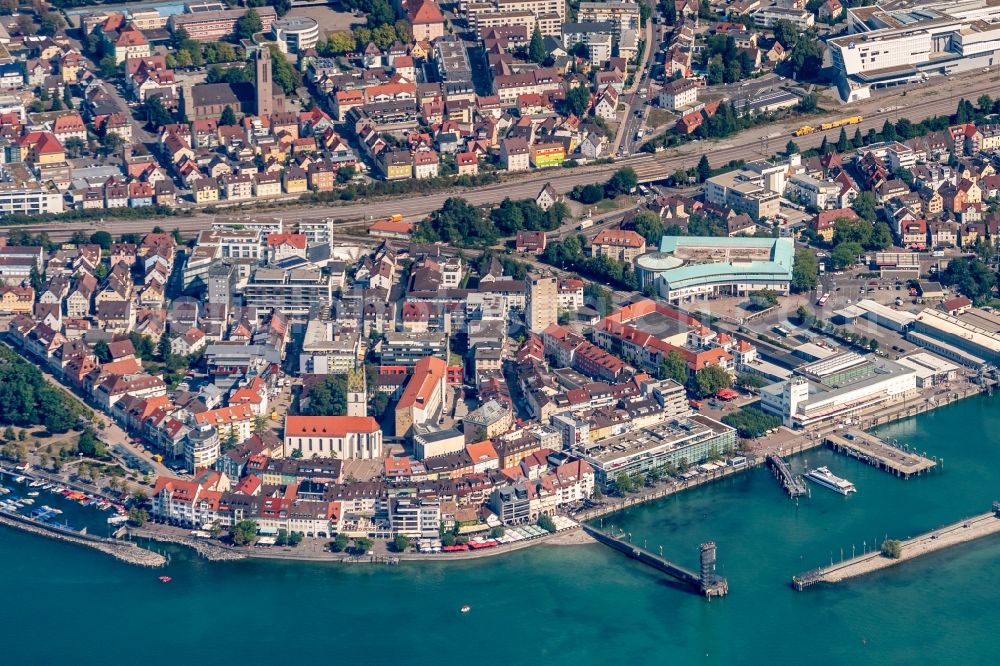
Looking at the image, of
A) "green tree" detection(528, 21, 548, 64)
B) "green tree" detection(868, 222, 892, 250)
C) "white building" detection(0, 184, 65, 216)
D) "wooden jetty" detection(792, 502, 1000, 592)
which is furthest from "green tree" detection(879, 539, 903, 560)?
"green tree" detection(528, 21, 548, 64)

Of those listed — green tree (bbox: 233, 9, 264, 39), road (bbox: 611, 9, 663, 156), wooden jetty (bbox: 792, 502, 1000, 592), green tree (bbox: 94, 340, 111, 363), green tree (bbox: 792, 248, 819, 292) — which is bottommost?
wooden jetty (bbox: 792, 502, 1000, 592)

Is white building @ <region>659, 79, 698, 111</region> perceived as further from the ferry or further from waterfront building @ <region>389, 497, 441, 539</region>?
waterfront building @ <region>389, 497, 441, 539</region>

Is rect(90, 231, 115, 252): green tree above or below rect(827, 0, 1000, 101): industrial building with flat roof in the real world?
below

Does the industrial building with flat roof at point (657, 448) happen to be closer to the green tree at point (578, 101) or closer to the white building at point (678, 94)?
the green tree at point (578, 101)

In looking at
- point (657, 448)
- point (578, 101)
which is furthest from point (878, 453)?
point (578, 101)

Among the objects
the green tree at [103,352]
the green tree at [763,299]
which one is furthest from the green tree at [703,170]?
the green tree at [103,352]

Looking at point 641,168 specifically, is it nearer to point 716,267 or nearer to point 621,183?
point 621,183

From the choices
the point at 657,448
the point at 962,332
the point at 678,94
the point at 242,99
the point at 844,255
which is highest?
the point at 242,99
